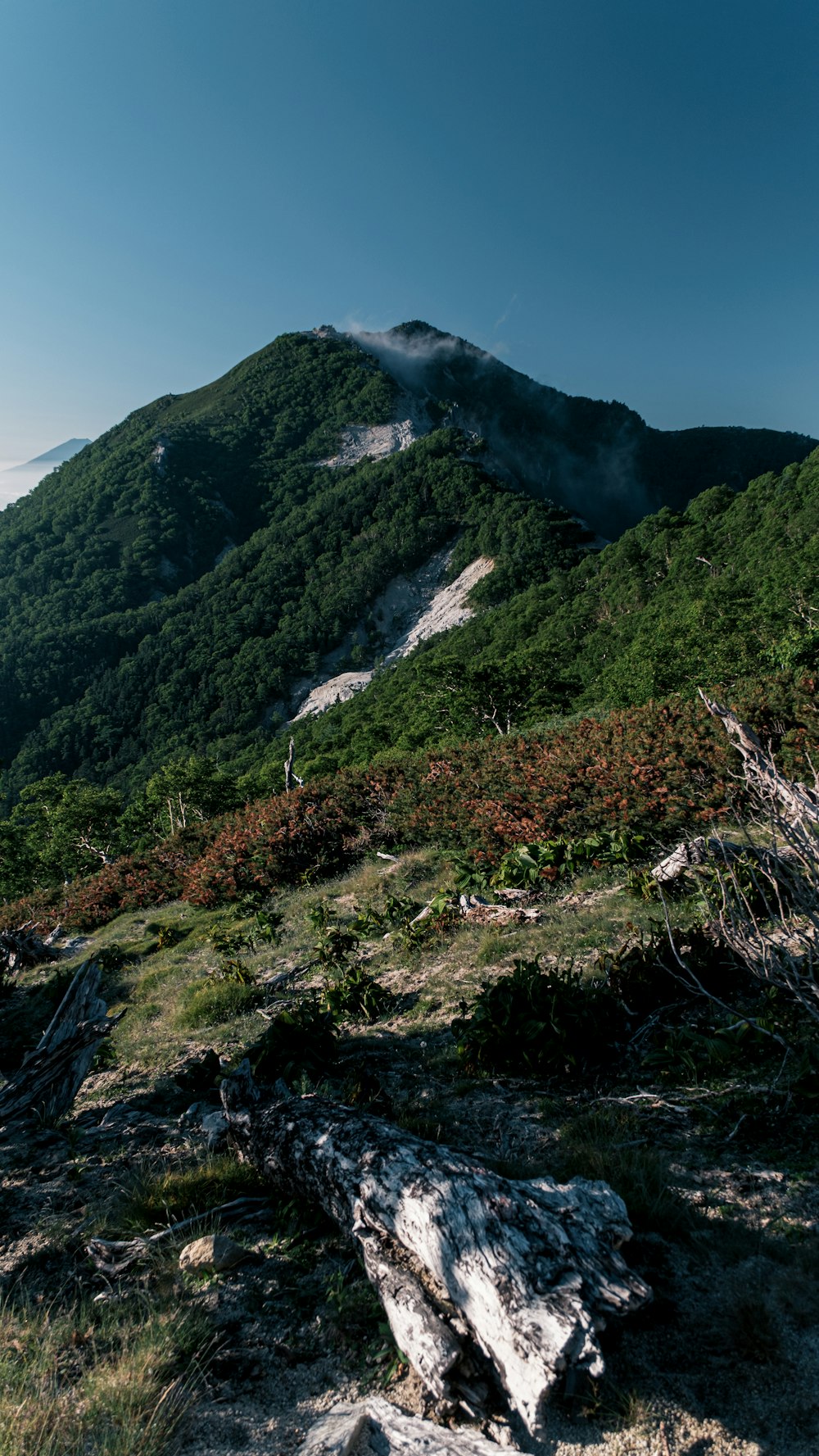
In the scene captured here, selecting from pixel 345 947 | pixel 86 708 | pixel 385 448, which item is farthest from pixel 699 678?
pixel 385 448

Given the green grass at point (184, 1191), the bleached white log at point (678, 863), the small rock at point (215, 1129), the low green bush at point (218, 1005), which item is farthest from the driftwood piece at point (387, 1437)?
the low green bush at point (218, 1005)

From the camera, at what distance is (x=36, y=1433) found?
203 cm

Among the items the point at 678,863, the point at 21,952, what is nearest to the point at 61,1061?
the point at 678,863

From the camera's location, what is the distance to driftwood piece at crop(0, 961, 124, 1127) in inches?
184

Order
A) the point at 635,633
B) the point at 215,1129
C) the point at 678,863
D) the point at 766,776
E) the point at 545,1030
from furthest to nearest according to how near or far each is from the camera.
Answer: the point at 635,633 → the point at 678,863 → the point at 545,1030 → the point at 215,1129 → the point at 766,776

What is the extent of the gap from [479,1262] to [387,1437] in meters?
0.54

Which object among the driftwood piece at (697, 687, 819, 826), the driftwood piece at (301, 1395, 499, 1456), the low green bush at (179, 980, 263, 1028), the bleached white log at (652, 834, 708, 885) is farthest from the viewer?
the low green bush at (179, 980, 263, 1028)

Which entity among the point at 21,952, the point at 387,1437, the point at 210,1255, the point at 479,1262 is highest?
the point at 479,1262

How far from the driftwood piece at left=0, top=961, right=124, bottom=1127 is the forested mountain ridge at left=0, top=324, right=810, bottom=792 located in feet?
273

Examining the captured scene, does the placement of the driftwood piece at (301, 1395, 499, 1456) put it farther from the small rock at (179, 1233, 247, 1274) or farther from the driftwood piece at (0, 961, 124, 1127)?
the driftwood piece at (0, 961, 124, 1127)

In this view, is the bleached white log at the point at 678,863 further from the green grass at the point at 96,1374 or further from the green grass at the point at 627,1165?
the green grass at the point at 96,1374

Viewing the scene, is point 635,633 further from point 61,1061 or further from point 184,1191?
point 184,1191

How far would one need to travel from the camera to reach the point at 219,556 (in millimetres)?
150000

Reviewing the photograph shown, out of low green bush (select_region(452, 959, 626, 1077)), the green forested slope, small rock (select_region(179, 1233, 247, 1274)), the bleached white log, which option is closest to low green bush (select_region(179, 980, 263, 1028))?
low green bush (select_region(452, 959, 626, 1077))
